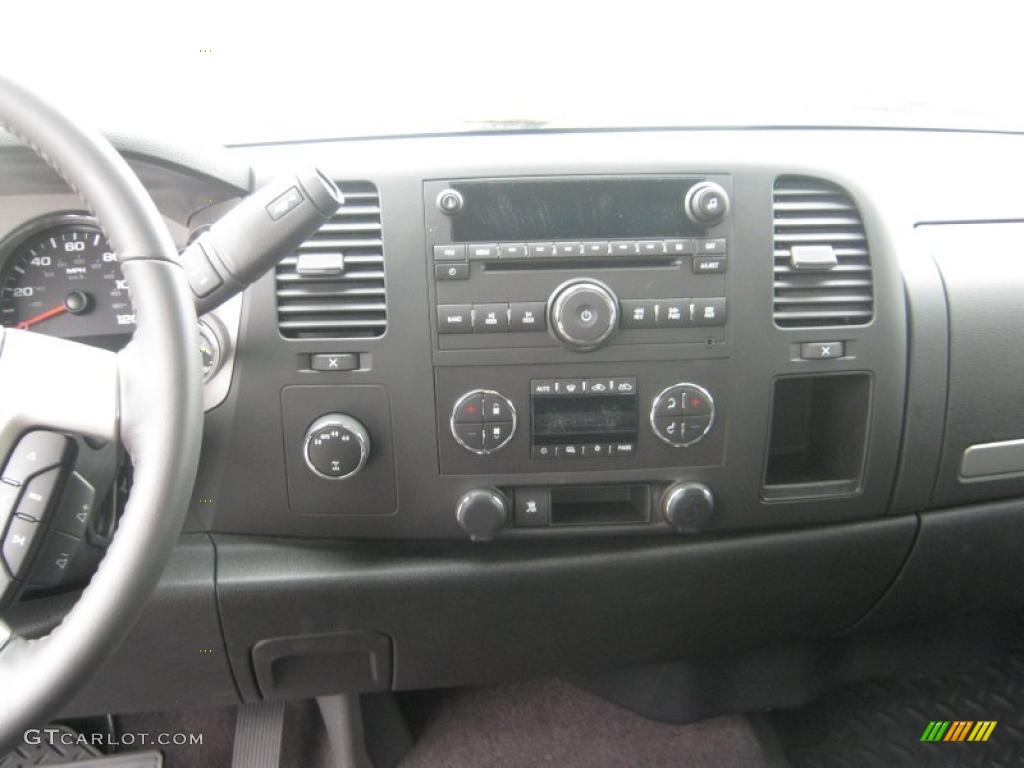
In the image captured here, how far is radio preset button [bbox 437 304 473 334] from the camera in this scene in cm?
104

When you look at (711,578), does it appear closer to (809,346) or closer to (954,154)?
(809,346)

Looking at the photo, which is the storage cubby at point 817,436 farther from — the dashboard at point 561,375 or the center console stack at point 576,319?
the center console stack at point 576,319

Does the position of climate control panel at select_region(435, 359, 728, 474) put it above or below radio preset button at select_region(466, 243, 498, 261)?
below

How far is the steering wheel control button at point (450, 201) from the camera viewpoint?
1.01 m

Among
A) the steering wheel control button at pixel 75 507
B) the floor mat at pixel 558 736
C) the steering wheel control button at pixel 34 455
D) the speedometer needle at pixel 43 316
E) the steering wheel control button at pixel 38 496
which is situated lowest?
the floor mat at pixel 558 736

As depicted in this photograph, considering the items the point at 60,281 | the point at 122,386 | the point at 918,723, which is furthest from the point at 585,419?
the point at 918,723

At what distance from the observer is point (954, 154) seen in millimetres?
1308

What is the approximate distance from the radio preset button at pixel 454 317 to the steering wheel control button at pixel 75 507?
0.46 meters

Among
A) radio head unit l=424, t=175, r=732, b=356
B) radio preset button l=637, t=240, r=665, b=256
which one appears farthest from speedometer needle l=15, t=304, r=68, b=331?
radio preset button l=637, t=240, r=665, b=256

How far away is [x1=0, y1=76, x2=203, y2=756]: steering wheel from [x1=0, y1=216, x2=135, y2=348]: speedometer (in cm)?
37

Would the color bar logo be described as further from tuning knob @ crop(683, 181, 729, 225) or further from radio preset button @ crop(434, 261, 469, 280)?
radio preset button @ crop(434, 261, 469, 280)

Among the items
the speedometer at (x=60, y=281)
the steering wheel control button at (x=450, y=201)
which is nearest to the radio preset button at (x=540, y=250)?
the steering wheel control button at (x=450, y=201)

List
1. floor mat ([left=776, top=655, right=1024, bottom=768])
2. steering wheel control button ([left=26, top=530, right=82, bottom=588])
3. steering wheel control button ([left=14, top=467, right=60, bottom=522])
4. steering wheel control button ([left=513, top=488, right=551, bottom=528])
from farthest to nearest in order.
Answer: floor mat ([left=776, top=655, right=1024, bottom=768]) < steering wheel control button ([left=513, top=488, right=551, bottom=528]) < steering wheel control button ([left=26, top=530, right=82, bottom=588]) < steering wheel control button ([left=14, top=467, right=60, bottom=522])

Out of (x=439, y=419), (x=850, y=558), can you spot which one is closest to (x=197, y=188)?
(x=439, y=419)
